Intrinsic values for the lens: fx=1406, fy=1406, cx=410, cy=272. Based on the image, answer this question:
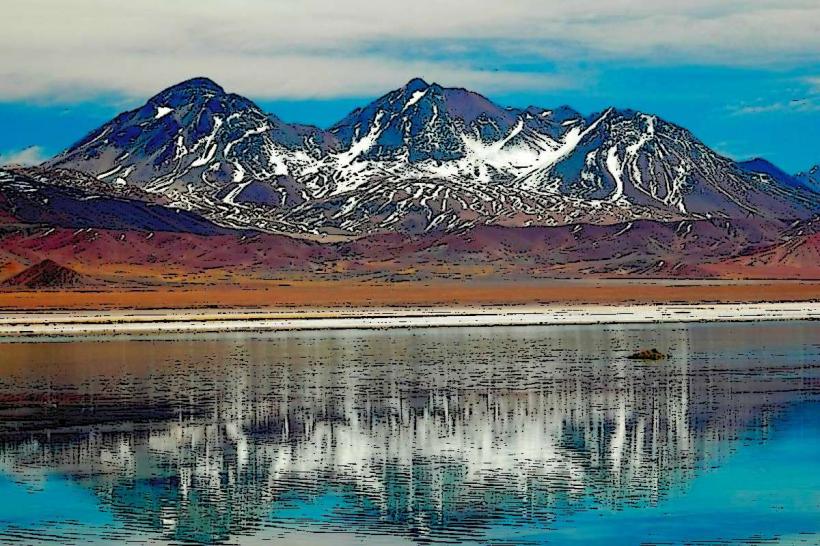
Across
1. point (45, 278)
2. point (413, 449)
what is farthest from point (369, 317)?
point (413, 449)

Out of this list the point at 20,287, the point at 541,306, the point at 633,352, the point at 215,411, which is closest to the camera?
the point at 215,411

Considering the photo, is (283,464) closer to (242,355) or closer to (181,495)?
(181,495)

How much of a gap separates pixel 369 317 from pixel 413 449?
67619 millimetres

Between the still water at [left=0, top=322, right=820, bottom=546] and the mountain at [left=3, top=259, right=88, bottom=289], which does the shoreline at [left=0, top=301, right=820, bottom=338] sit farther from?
the mountain at [left=3, top=259, right=88, bottom=289]

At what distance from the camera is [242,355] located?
232ft

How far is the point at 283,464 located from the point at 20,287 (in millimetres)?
127692

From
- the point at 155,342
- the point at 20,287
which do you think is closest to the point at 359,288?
the point at 20,287

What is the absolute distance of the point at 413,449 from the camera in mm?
37969

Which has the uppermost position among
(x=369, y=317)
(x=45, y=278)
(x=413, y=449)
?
(x=45, y=278)

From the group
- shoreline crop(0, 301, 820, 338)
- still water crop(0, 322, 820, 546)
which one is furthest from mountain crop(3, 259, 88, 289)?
still water crop(0, 322, 820, 546)

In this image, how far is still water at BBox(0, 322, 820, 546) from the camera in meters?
28.6

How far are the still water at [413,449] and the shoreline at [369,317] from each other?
25.8 m

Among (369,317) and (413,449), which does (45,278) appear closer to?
(369,317)

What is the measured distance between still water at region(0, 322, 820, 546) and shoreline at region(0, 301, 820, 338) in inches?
1015
